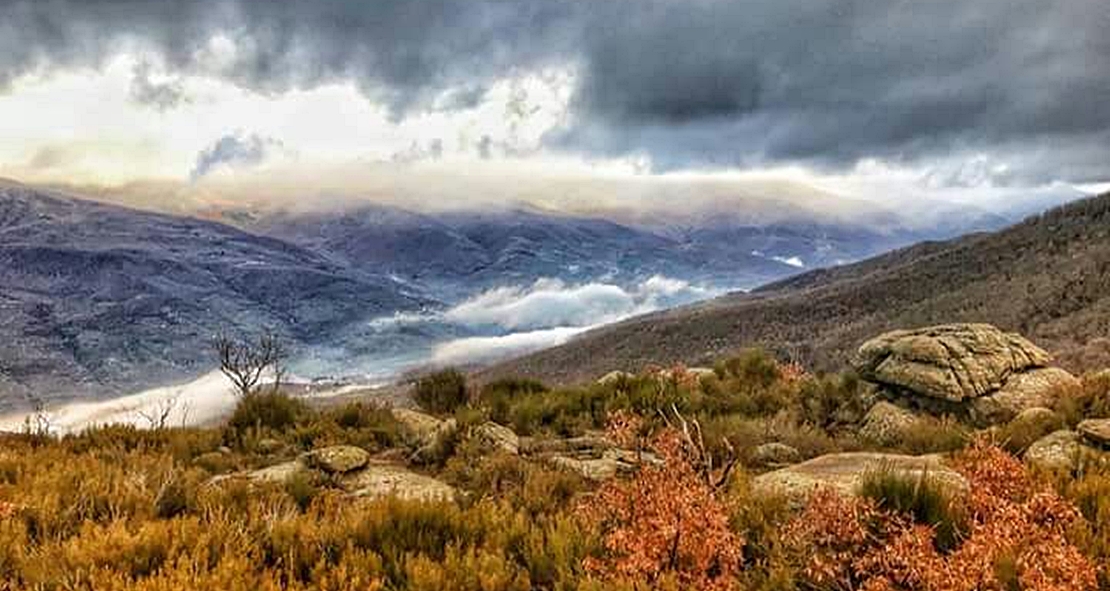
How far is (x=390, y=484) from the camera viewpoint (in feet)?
28.4

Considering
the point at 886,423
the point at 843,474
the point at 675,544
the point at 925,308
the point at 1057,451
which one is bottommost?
the point at 925,308

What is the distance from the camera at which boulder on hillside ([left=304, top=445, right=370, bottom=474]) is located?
916cm

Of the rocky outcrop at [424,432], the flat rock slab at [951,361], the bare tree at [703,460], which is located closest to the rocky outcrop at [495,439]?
the rocky outcrop at [424,432]

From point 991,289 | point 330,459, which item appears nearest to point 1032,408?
point 330,459

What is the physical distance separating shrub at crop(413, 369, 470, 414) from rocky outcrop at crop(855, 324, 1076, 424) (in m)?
7.87

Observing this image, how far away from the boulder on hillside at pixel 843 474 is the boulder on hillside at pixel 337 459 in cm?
481

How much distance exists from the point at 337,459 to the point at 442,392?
17.2ft

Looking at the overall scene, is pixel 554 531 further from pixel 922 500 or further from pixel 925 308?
pixel 925 308

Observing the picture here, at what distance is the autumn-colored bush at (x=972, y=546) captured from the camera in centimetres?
470

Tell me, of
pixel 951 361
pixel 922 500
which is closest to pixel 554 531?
pixel 922 500

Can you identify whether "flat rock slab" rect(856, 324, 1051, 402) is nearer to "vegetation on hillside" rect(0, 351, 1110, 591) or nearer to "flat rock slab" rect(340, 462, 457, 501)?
"vegetation on hillside" rect(0, 351, 1110, 591)

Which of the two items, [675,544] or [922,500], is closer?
[675,544]

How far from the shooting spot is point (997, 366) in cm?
1311

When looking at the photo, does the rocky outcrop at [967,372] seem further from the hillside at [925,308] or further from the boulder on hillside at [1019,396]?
the hillside at [925,308]
